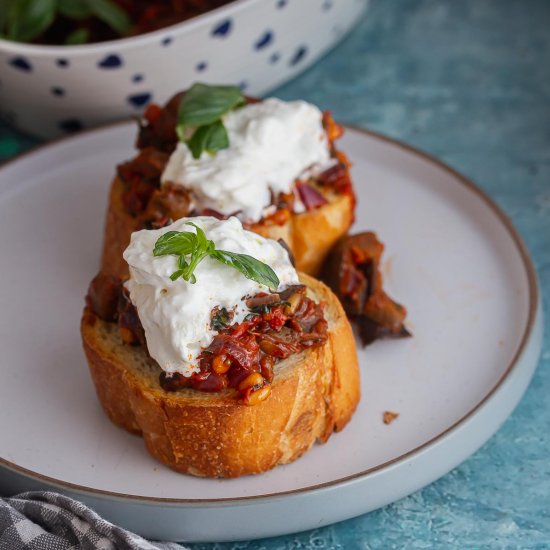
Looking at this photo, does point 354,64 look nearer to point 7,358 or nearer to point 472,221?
point 472,221

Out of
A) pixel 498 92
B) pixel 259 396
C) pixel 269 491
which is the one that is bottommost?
pixel 498 92

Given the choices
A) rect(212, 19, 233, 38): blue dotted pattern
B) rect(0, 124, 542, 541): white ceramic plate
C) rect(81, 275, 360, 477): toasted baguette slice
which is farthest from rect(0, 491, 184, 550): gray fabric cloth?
rect(212, 19, 233, 38): blue dotted pattern

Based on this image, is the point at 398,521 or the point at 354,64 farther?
the point at 354,64

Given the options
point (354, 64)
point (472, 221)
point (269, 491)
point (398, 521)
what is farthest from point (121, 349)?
point (354, 64)

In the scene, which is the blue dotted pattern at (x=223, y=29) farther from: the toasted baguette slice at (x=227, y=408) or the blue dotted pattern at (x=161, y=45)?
the toasted baguette slice at (x=227, y=408)

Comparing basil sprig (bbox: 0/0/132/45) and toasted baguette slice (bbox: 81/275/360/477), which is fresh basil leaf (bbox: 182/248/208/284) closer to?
toasted baguette slice (bbox: 81/275/360/477)

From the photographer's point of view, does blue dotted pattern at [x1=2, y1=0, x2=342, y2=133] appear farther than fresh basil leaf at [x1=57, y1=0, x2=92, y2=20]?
No
